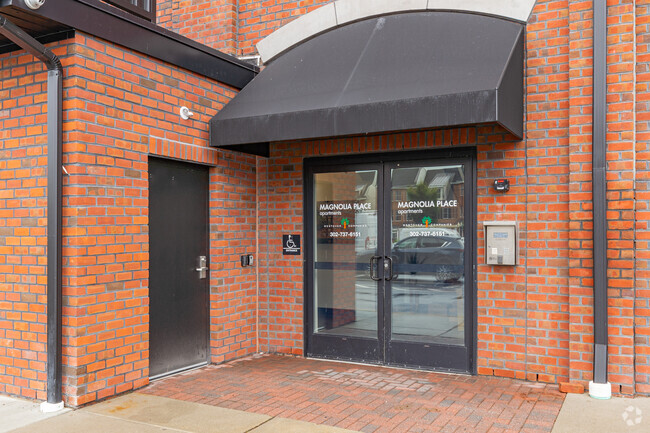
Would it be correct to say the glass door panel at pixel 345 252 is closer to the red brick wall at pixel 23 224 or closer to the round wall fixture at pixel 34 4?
the red brick wall at pixel 23 224

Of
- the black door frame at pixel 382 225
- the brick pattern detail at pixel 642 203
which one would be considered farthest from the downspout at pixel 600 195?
the black door frame at pixel 382 225

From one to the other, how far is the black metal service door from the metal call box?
315 cm

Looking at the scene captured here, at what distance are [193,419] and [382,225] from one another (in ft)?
9.75

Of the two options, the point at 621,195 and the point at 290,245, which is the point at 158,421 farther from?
the point at 621,195

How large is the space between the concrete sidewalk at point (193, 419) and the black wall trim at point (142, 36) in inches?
129

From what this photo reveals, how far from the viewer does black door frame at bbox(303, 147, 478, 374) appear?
5887 mm

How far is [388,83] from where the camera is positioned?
5.43 m

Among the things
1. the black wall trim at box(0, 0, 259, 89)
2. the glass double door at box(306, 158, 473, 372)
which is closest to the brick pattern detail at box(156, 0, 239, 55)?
the black wall trim at box(0, 0, 259, 89)

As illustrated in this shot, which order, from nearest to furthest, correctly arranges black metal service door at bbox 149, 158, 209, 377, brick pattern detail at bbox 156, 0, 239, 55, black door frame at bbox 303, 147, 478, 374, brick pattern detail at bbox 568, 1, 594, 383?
brick pattern detail at bbox 568, 1, 594, 383, black metal service door at bbox 149, 158, 209, 377, black door frame at bbox 303, 147, 478, 374, brick pattern detail at bbox 156, 0, 239, 55

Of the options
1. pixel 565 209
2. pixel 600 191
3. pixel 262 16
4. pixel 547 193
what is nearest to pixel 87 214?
pixel 262 16

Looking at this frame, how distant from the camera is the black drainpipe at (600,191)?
5043 millimetres

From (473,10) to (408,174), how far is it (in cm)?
186

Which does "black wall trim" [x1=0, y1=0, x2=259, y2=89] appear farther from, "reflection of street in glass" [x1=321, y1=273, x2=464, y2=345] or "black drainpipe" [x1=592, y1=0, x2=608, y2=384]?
"black drainpipe" [x1=592, y1=0, x2=608, y2=384]

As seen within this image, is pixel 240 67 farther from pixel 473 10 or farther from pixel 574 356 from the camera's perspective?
pixel 574 356
